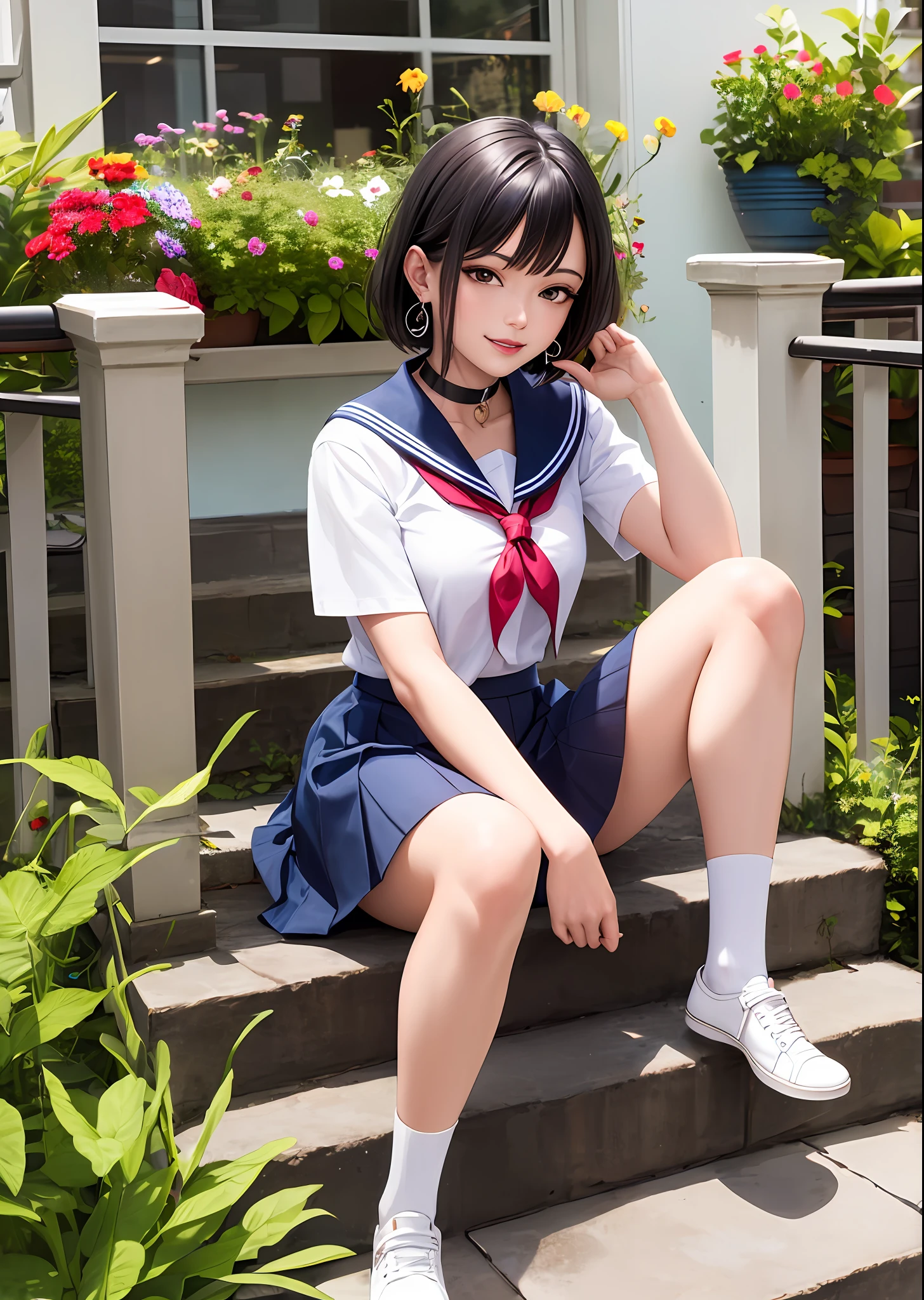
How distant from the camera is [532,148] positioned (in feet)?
5.45

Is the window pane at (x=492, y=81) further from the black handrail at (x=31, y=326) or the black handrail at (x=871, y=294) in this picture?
the black handrail at (x=31, y=326)

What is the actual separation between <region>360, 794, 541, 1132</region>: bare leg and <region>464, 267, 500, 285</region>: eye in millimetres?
673

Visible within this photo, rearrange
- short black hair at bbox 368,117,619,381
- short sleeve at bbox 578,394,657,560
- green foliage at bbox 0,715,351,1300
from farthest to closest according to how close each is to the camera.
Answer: short sleeve at bbox 578,394,657,560 < short black hair at bbox 368,117,619,381 < green foliage at bbox 0,715,351,1300

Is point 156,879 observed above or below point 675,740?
below

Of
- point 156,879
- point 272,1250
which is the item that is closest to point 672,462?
point 156,879

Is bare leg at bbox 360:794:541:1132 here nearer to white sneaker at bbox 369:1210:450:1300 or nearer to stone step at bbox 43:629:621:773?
white sneaker at bbox 369:1210:450:1300

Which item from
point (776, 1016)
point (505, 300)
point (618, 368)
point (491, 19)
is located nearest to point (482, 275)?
point (505, 300)

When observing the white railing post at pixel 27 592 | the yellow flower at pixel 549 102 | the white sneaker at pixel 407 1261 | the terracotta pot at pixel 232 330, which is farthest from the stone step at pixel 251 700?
the yellow flower at pixel 549 102

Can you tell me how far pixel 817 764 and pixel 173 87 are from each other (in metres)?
2.14

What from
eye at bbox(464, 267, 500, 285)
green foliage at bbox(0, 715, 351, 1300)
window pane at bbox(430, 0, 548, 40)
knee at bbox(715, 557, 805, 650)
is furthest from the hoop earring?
window pane at bbox(430, 0, 548, 40)

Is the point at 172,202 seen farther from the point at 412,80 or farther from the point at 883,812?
the point at 883,812

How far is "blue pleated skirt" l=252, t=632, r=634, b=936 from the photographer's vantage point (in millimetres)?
1729

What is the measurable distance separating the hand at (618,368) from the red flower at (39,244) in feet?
3.54

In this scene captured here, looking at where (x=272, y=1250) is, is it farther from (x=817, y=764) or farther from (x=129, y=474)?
(x=817, y=764)
